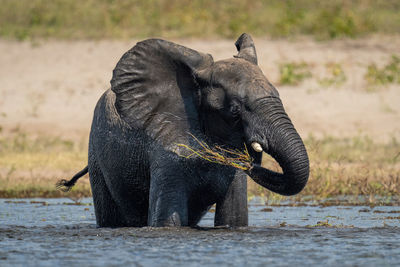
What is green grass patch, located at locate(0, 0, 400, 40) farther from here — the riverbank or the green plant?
the green plant

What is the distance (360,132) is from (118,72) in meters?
8.10

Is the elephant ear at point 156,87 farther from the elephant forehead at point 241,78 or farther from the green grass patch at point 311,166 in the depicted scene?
the green grass patch at point 311,166

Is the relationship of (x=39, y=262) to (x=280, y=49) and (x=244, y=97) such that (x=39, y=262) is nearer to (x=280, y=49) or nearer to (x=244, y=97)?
(x=244, y=97)

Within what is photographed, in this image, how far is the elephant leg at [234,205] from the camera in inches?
A: 284

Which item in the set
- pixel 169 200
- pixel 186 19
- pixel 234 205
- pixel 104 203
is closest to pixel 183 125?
pixel 169 200

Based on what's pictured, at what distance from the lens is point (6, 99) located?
54.2 feet

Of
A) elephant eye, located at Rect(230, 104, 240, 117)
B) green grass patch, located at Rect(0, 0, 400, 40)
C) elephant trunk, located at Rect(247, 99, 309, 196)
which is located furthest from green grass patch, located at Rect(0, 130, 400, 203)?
green grass patch, located at Rect(0, 0, 400, 40)

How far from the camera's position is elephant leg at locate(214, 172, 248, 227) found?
7207 mm

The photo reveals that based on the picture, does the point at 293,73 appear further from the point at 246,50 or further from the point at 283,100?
the point at 246,50

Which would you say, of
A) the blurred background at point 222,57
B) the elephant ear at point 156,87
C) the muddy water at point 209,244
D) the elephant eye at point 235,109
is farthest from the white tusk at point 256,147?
the blurred background at point 222,57

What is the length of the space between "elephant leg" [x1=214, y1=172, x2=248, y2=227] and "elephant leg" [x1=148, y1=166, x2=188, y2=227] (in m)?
0.33

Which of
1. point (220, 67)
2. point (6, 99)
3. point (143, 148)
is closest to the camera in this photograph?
point (220, 67)

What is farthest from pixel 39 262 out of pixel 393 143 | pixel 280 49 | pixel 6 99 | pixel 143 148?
pixel 280 49

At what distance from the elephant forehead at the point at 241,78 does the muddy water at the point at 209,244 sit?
1.11 metres
